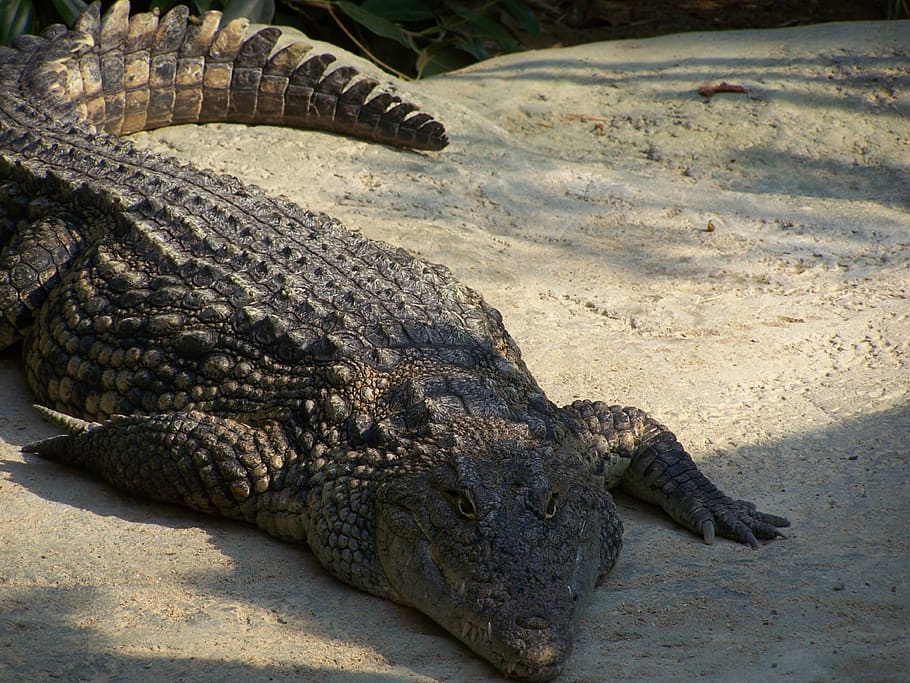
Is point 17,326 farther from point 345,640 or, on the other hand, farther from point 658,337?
point 658,337

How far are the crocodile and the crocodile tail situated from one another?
80 centimetres

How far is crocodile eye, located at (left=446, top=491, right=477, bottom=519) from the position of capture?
306cm

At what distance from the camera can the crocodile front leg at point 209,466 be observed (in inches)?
139

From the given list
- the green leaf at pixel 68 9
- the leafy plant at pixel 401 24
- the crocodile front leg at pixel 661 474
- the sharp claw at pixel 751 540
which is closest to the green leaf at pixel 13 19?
the green leaf at pixel 68 9

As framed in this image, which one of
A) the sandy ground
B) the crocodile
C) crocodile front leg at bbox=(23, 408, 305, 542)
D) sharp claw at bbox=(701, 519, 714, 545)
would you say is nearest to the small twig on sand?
the sandy ground

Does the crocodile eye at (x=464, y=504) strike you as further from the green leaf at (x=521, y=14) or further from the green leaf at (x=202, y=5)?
the green leaf at (x=521, y=14)

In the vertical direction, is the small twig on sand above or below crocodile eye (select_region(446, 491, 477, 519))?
above

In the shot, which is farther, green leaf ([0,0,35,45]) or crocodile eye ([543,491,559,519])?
green leaf ([0,0,35,45])

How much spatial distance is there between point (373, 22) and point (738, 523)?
19.6 ft

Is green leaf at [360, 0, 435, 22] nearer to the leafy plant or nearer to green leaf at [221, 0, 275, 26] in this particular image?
the leafy plant

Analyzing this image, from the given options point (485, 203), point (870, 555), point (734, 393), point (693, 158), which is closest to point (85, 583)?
point (870, 555)

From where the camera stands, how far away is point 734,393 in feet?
15.1

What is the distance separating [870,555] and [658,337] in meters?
1.87

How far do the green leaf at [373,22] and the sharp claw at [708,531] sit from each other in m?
5.77
